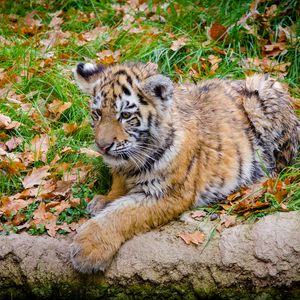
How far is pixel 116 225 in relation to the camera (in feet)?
16.7

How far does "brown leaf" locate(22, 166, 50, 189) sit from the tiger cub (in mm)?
750

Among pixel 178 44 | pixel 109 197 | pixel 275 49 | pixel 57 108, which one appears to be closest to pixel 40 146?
pixel 57 108

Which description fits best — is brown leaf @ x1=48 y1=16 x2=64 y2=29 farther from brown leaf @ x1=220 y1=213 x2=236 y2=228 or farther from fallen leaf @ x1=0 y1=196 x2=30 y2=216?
brown leaf @ x1=220 y1=213 x2=236 y2=228

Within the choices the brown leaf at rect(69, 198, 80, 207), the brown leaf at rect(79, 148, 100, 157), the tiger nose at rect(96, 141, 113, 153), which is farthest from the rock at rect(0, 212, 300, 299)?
the brown leaf at rect(79, 148, 100, 157)

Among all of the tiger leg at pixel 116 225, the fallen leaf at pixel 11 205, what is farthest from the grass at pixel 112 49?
the tiger leg at pixel 116 225

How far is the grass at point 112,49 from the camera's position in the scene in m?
6.88

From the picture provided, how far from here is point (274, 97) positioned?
6.28m

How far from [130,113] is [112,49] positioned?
314 centimetres

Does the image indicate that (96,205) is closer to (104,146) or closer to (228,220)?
(104,146)

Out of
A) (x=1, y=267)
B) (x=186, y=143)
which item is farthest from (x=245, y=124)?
(x=1, y=267)

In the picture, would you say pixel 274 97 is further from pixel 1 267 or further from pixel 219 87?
pixel 1 267

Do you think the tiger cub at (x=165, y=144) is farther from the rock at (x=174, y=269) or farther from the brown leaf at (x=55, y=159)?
the brown leaf at (x=55, y=159)

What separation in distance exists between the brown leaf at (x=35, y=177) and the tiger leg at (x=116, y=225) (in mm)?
992

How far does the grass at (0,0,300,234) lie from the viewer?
6.88 m
